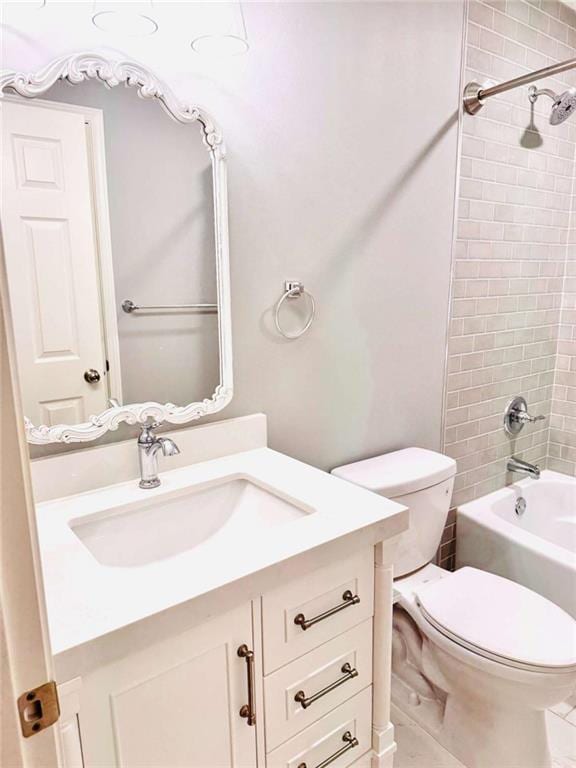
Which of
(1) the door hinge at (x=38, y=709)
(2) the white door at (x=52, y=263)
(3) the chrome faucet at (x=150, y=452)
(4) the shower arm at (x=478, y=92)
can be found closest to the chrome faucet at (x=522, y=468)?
(4) the shower arm at (x=478, y=92)

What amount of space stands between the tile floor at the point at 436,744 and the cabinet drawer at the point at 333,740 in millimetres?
463

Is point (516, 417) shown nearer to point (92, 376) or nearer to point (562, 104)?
point (562, 104)

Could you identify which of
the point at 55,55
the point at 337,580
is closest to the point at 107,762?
the point at 337,580

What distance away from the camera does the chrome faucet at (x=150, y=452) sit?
1213 millimetres

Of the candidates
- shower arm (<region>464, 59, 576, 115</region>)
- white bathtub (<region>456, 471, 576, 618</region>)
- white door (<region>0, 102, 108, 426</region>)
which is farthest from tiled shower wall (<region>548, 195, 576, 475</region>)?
white door (<region>0, 102, 108, 426</region>)

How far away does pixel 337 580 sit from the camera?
A: 106 cm

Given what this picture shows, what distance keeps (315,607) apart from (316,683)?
0.59 feet

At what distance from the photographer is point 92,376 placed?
1189 millimetres

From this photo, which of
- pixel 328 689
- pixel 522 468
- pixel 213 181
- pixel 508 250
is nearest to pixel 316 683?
pixel 328 689

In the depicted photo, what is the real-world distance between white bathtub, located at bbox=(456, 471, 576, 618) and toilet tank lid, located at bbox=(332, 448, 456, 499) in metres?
0.49

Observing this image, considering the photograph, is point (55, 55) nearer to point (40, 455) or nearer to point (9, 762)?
point (40, 455)

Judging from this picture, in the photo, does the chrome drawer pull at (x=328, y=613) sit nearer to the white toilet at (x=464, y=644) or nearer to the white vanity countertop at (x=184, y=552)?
the white vanity countertop at (x=184, y=552)

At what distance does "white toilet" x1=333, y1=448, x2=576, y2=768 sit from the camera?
4.46ft

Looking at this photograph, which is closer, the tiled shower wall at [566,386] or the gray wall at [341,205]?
the gray wall at [341,205]
